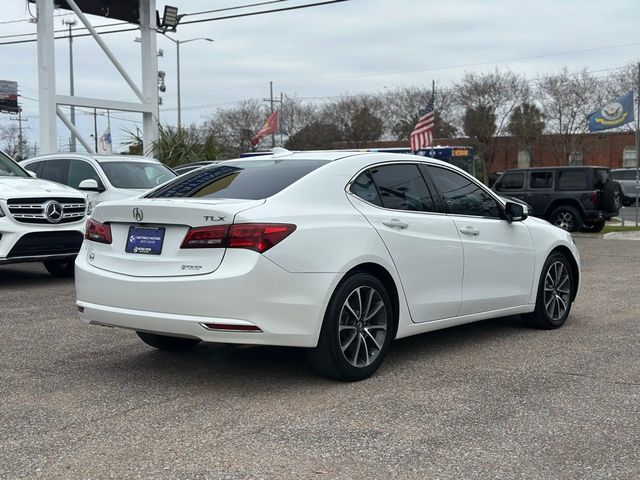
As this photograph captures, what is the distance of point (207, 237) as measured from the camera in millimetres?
4785

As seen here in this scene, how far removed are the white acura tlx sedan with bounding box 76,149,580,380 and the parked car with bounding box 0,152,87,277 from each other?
415cm

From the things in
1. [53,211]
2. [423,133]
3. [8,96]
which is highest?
[8,96]

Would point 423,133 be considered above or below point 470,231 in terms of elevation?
above

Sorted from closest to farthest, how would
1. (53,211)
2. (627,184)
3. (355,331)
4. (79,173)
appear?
(355,331)
(53,211)
(79,173)
(627,184)

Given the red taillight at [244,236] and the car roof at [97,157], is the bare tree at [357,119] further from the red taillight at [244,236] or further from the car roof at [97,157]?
the red taillight at [244,236]

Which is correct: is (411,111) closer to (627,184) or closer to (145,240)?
(627,184)

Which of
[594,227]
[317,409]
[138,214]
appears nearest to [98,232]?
[138,214]

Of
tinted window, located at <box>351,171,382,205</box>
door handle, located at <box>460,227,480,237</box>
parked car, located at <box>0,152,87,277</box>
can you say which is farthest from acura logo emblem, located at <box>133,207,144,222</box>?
parked car, located at <box>0,152,87,277</box>

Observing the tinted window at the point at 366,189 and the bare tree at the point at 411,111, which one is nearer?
the tinted window at the point at 366,189

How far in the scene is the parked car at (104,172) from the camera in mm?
11461

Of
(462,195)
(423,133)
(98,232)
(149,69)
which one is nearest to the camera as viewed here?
(98,232)

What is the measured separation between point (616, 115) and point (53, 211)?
1901cm

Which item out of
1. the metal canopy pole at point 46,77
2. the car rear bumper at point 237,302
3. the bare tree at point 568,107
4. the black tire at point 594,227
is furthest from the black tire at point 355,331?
the bare tree at point 568,107

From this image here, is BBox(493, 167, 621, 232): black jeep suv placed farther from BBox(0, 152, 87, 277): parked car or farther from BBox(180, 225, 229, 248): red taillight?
BBox(180, 225, 229, 248): red taillight
